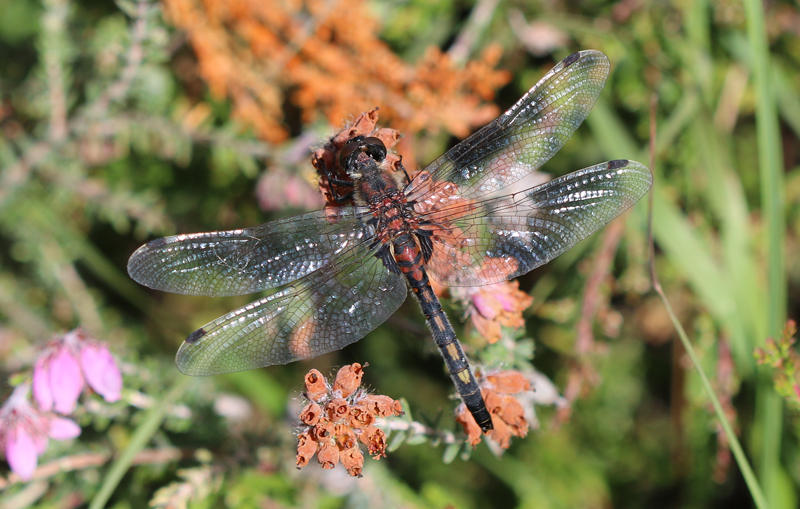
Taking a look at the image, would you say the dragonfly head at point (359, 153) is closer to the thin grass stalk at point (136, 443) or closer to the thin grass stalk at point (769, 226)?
the thin grass stalk at point (136, 443)

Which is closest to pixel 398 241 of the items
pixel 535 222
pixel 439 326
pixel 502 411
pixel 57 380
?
pixel 439 326

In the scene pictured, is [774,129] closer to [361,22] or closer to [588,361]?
[588,361]

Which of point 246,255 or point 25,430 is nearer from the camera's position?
point 25,430

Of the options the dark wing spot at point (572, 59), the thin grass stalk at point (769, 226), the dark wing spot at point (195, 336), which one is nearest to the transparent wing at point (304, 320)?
the dark wing spot at point (195, 336)

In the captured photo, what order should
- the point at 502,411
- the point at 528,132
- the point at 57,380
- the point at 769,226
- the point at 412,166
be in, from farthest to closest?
the point at 412,166 < the point at 769,226 < the point at 528,132 < the point at 57,380 < the point at 502,411

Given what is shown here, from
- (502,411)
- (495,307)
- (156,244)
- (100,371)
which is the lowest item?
(502,411)

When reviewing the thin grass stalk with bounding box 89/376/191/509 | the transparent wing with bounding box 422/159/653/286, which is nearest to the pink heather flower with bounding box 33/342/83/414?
the thin grass stalk with bounding box 89/376/191/509

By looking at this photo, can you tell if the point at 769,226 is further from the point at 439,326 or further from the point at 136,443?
the point at 136,443
